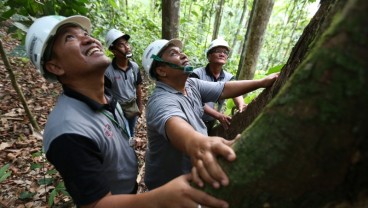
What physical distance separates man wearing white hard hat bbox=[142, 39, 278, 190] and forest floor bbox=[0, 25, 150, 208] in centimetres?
133

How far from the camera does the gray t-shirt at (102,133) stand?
64.6 inches

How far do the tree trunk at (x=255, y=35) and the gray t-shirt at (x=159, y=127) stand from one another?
2.05m

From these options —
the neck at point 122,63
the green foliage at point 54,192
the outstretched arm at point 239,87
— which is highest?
the outstretched arm at point 239,87

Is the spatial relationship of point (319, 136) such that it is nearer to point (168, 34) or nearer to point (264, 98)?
point (264, 98)

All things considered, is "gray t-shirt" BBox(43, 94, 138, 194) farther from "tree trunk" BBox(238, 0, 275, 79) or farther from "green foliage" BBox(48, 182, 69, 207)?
"tree trunk" BBox(238, 0, 275, 79)

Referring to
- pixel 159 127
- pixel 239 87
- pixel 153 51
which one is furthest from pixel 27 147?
pixel 239 87

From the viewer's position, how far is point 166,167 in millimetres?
2504

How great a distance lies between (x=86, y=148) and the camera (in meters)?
1.60

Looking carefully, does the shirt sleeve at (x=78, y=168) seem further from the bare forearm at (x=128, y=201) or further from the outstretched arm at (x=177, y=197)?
the outstretched arm at (x=177, y=197)

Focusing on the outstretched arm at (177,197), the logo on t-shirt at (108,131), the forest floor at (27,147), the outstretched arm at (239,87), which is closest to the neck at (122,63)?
the forest floor at (27,147)

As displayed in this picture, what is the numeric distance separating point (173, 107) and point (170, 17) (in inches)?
122

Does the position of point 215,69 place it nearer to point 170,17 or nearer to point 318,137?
point 170,17

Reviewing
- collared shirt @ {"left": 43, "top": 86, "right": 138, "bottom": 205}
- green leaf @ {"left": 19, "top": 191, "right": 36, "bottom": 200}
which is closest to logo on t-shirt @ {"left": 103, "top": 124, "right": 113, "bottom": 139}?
collared shirt @ {"left": 43, "top": 86, "right": 138, "bottom": 205}

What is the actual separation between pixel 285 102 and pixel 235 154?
0.26m
